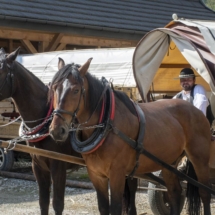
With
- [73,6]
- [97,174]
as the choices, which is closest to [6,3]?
[73,6]

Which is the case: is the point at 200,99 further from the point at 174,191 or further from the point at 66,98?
the point at 66,98

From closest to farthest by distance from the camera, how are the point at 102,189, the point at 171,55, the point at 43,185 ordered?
the point at 102,189 → the point at 43,185 → the point at 171,55

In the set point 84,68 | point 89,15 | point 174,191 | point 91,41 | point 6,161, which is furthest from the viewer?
point 89,15

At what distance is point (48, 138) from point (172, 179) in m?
1.50

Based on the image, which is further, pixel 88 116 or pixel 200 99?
pixel 200 99

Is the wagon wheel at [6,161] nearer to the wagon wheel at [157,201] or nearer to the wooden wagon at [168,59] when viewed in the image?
the wooden wagon at [168,59]

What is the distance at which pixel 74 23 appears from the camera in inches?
479

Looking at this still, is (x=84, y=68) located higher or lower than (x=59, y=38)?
lower

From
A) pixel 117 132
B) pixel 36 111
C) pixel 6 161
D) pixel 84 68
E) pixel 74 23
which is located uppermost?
pixel 74 23

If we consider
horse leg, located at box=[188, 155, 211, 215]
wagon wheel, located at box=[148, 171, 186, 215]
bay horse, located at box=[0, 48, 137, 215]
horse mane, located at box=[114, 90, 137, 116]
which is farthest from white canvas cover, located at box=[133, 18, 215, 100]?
bay horse, located at box=[0, 48, 137, 215]

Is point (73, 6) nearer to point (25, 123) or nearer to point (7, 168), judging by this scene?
point (7, 168)

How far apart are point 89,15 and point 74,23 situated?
4.17ft

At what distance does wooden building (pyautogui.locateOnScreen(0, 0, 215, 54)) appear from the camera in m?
11.5

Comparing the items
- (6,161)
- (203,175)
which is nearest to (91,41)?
(6,161)
